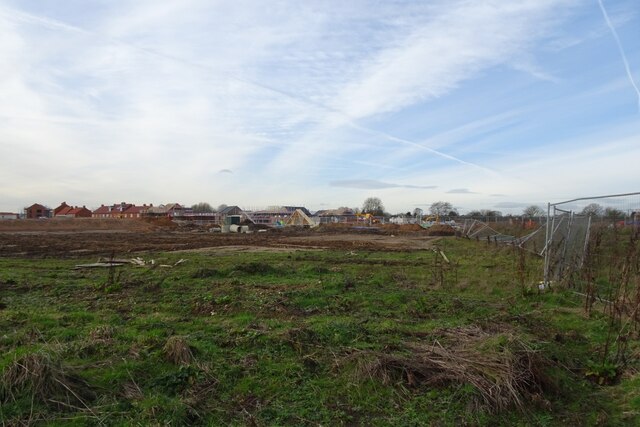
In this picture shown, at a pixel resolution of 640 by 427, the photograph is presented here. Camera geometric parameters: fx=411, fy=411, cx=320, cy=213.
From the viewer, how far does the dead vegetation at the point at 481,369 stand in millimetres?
4219

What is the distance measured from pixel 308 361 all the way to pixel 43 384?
2.77 m

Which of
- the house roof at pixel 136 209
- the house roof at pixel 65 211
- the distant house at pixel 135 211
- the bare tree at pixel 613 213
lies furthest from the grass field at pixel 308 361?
the house roof at pixel 65 211

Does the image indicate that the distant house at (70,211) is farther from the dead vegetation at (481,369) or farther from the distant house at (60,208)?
the dead vegetation at (481,369)

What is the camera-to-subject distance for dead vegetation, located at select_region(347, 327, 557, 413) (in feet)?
13.8

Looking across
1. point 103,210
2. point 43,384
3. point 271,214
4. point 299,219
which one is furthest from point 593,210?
point 103,210

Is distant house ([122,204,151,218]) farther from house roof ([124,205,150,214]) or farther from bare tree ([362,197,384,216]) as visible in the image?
bare tree ([362,197,384,216])

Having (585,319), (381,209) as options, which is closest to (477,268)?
(585,319)

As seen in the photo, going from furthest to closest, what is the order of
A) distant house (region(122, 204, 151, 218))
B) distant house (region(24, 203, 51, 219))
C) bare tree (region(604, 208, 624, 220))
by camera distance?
distant house (region(122, 204, 151, 218)) → distant house (region(24, 203, 51, 219)) → bare tree (region(604, 208, 624, 220))

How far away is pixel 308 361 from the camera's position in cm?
512

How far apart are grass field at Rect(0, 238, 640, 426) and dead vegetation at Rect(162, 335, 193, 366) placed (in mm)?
16

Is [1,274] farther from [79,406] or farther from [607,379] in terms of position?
[607,379]

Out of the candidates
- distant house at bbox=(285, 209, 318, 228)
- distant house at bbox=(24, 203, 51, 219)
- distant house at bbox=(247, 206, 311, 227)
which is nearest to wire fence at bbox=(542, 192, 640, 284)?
distant house at bbox=(285, 209, 318, 228)

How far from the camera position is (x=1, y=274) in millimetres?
12750

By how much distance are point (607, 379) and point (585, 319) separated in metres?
3.11
